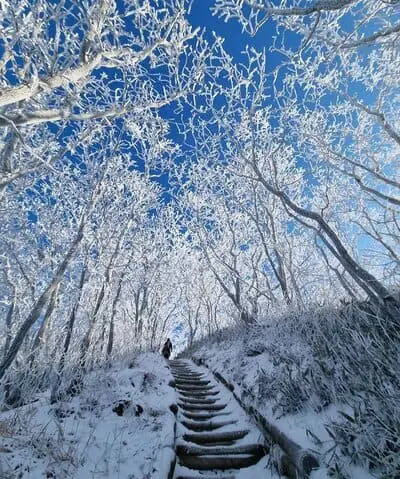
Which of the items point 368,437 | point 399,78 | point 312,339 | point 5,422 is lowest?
point 368,437

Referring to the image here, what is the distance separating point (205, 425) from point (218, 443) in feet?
2.05

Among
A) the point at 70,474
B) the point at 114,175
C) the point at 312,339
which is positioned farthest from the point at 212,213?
the point at 70,474

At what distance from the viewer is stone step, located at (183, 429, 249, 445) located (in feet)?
13.2

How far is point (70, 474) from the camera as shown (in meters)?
2.74

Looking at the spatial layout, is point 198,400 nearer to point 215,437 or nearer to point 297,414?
point 215,437

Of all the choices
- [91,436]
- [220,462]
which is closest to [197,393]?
[220,462]

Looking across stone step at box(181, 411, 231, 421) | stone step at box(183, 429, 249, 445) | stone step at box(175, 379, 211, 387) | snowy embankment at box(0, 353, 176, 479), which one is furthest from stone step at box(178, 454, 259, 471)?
stone step at box(175, 379, 211, 387)

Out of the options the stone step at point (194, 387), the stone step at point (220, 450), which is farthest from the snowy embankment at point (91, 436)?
the stone step at point (194, 387)

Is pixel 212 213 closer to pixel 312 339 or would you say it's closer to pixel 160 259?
pixel 160 259

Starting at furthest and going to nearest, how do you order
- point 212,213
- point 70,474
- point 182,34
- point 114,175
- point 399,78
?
point 212,213, point 114,175, point 399,78, point 182,34, point 70,474

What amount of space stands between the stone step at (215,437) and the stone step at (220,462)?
53 cm

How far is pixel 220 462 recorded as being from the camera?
344 cm

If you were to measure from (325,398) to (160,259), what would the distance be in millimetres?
15556

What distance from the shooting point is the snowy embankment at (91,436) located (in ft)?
9.21
